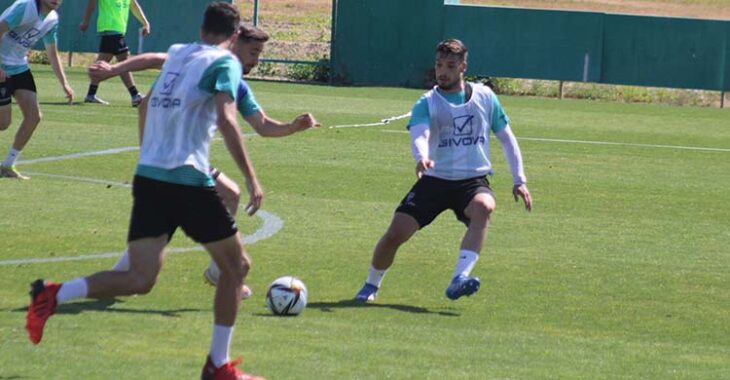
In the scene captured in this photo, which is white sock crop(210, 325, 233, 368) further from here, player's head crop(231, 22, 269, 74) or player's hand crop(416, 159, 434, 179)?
player's hand crop(416, 159, 434, 179)

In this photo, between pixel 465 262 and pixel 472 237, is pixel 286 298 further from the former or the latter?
pixel 472 237

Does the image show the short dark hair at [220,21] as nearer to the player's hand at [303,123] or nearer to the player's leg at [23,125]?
the player's hand at [303,123]

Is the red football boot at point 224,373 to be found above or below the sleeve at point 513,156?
below

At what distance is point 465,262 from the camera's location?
1013 cm

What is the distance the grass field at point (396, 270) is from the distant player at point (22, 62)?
1.63ft

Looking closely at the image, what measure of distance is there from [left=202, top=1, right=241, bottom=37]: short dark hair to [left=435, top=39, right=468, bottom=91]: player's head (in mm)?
2731

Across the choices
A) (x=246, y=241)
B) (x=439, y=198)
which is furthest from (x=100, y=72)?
(x=246, y=241)

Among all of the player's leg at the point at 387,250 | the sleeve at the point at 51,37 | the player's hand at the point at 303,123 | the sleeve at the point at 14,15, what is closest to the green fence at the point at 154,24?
the sleeve at the point at 51,37

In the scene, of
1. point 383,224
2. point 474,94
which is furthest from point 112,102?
point 474,94

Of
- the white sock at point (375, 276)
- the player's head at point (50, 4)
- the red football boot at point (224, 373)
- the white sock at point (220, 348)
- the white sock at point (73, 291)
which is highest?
the player's head at point (50, 4)

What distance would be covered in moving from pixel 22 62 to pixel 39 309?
29.9 ft

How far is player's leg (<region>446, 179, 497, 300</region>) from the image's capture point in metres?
9.95

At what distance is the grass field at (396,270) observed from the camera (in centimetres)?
834

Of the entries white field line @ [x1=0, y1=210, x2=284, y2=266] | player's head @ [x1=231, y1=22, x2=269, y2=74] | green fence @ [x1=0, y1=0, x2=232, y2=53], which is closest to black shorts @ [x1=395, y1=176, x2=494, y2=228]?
player's head @ [x1=231, y1=22, x2=269, y2=74]
